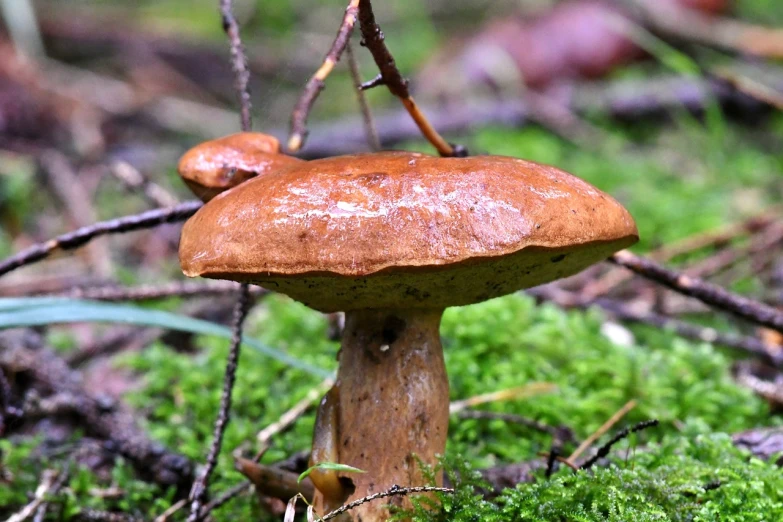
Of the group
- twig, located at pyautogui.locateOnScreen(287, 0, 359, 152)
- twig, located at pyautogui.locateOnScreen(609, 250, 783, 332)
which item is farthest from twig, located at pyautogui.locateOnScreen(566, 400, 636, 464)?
twig, located at pyautogui.locateOnScreen(287, 0, 359, 152)

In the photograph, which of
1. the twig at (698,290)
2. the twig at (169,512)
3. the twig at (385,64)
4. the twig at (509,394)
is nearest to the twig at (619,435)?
the twig at (698,290)

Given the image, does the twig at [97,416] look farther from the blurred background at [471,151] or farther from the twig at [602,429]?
the twig at [602,429]

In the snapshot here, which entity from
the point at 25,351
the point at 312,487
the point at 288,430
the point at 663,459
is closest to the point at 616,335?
the point at 663,459

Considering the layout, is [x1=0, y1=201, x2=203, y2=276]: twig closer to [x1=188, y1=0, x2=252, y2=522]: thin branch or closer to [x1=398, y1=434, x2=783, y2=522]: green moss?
[x1=188, y1=0, x2=252, y2=522]: thin branch

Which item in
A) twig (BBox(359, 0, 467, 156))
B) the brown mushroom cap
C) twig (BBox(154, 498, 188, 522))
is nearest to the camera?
the brown mushroom cap

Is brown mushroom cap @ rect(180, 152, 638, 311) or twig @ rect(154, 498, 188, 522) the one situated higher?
brown mushroom cap @ rect(180, 152, 638, 311)

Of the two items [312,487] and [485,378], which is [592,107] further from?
[312,487]

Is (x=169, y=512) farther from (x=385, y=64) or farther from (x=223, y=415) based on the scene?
(x=385, y=64)

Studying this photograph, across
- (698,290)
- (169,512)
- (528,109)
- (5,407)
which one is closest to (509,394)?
(698,290)
